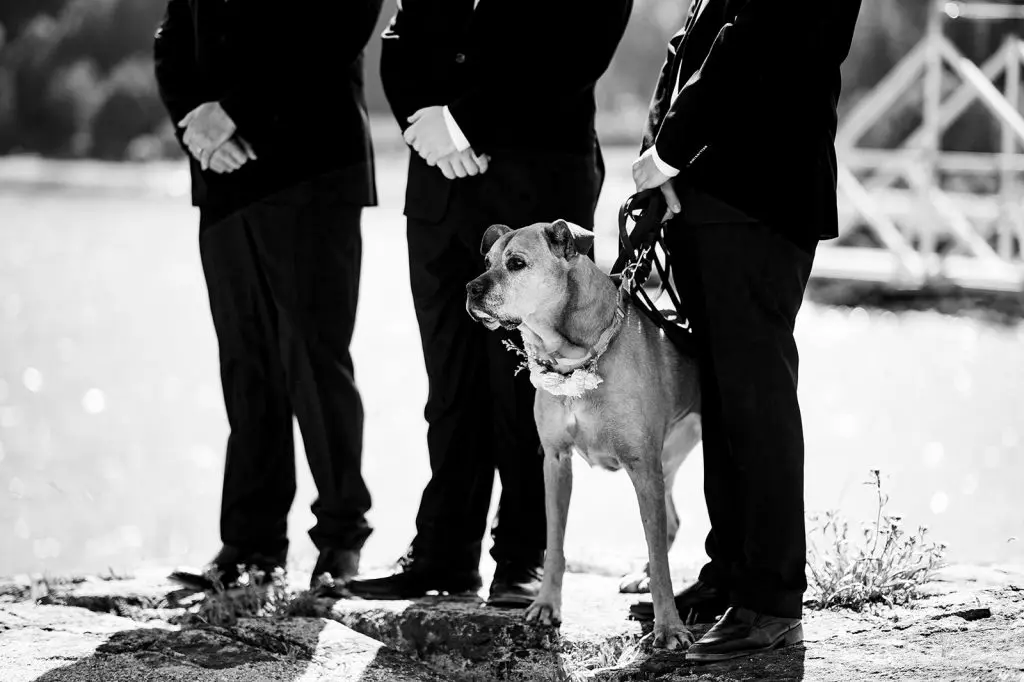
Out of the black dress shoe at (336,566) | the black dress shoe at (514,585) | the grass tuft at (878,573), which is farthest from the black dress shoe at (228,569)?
the grass tuft at (878,573)

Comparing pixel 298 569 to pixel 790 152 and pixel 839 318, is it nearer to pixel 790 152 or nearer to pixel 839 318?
pixel 790 152

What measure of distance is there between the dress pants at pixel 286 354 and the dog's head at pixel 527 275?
0.88 m

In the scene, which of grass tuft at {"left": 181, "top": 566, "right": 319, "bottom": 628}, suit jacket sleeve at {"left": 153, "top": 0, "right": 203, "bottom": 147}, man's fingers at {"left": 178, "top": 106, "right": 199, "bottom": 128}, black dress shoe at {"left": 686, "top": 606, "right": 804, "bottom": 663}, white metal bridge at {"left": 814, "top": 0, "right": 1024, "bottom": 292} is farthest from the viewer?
white metal bridge at {"left": 814, "top": 0, "right": 1024, "bottom": 292}

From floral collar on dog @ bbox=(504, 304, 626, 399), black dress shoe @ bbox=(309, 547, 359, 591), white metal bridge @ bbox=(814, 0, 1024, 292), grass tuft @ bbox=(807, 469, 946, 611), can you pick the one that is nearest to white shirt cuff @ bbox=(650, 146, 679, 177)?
floral collar on dog @ bbox=(504, 304, 626, 399)

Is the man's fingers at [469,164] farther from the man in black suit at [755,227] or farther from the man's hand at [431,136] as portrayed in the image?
the man in black suit at [755,227]

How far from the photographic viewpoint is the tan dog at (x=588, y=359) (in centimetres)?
297

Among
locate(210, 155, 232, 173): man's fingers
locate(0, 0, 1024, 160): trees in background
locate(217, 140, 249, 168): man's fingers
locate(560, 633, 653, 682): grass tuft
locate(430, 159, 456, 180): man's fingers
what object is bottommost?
locate(560, 633, 653, 682): grass tuft

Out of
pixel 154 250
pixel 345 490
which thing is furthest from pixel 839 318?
pixel 154 250

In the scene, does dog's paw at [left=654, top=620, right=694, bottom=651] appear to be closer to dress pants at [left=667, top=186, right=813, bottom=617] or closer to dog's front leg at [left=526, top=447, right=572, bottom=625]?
dress pants at [left=667, top=186, right=813, bottom=617]

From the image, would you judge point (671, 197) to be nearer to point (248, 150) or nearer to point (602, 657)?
point (602, 657)

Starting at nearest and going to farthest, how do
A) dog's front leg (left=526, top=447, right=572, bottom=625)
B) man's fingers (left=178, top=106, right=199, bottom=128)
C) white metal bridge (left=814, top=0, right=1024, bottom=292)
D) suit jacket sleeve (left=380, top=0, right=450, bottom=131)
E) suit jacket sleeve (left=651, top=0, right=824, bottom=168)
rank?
suit jacket sleeve (left=651, top=0, right=824, bottom=168) → dog's front leg (left=526, top=447, right=572, bottom=625) → suit jacket sleeve (left=380, top=0, right=450, bottom=131) → man's fingers (left=178, top=106, right=199, bottom=128) → white metal bridge (left=814, top=0, right=1024, bottom=292)

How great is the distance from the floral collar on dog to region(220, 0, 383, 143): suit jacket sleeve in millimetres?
1224

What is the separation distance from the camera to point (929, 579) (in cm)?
342

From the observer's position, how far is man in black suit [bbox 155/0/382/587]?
3.67 metres
